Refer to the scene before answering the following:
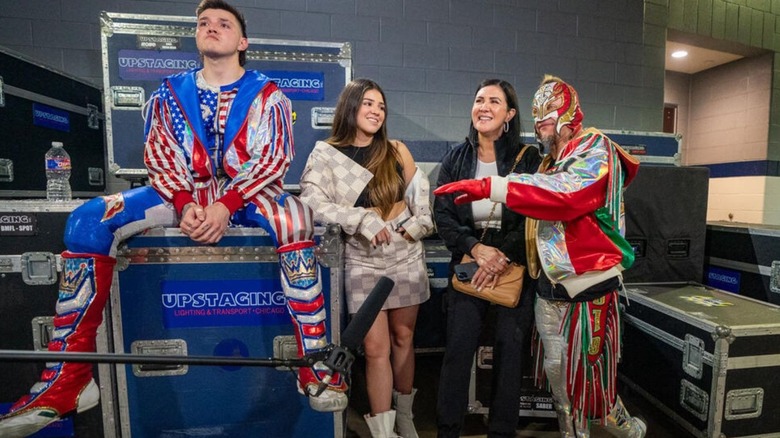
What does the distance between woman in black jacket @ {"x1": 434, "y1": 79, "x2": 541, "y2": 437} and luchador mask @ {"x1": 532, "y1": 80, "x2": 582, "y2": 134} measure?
0.22 m

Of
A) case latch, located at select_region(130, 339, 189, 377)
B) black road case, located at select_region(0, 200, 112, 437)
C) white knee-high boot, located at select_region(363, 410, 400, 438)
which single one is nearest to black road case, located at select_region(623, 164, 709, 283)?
white knee-high boot, located at select_region(363, 410, 400, 438)

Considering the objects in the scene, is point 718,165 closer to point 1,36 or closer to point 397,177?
point 397,177

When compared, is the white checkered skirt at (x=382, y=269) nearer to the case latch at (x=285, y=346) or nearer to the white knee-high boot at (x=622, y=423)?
the case latch at (x=285, y=346)

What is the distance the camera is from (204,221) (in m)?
1.28

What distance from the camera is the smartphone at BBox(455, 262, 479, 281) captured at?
1.50m

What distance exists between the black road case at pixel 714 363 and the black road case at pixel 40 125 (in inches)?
126

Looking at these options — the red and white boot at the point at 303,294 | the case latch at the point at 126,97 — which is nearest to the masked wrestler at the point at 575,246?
Result: the red and white boot at the point at 303,294

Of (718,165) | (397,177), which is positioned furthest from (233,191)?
(718,165)

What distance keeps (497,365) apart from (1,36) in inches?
169

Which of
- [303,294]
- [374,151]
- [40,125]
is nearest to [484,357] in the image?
[303,294]

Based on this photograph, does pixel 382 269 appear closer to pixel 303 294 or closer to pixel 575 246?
pixel 303 294

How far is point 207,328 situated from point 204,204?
1.64ft

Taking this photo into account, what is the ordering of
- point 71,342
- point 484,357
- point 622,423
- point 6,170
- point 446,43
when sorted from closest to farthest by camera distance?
point 71,342, point 622,423, point 484,357, point 6,170, point 446,43

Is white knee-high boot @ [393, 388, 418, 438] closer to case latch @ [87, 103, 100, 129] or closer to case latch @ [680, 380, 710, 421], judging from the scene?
case latch @ [680, 380, 710, 421]
